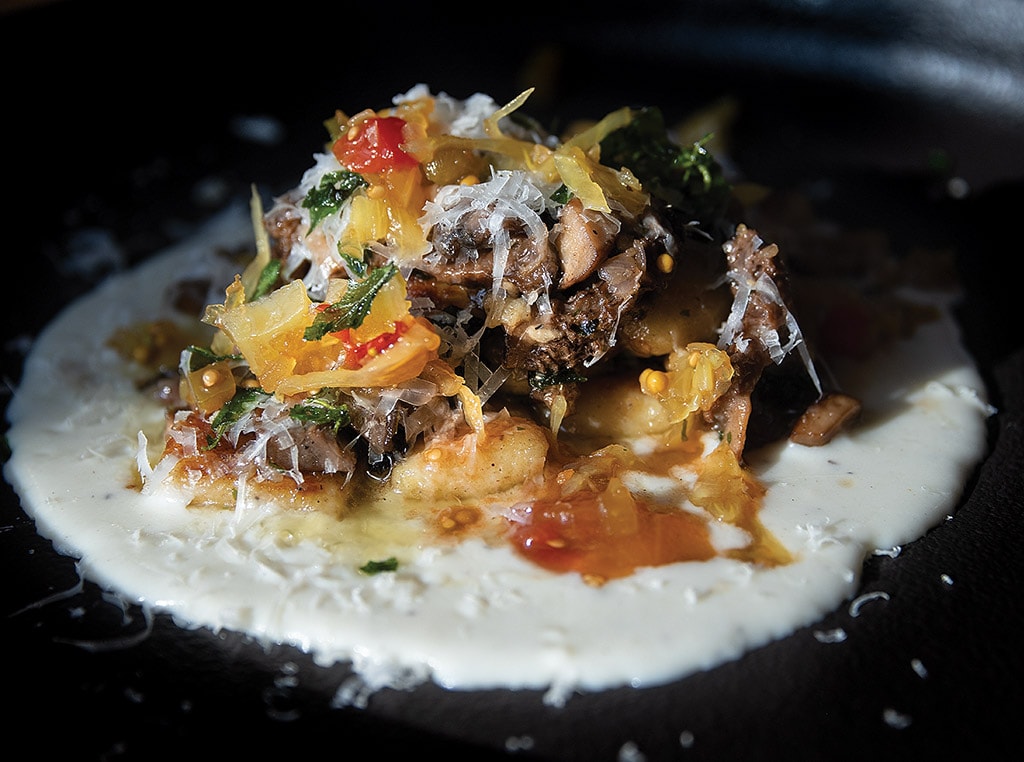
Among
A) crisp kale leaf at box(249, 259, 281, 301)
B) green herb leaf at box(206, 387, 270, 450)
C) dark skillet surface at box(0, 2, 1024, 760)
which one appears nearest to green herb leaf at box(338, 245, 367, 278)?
crisp kale leaf at box(249, 259, 281, 301)

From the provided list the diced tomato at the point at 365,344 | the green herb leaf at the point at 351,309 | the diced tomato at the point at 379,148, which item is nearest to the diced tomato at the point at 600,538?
the diced tomato at the point at 365,344

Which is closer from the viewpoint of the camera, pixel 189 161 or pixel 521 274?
pixel 521 274

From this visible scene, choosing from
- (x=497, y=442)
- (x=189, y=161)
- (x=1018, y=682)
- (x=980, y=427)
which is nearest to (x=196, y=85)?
(x=189, y=161)

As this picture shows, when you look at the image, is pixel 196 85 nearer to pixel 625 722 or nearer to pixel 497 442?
pixel 497 442

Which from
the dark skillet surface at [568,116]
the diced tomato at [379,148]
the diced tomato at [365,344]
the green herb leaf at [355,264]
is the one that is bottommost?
the dark skillet surface at [568,116]

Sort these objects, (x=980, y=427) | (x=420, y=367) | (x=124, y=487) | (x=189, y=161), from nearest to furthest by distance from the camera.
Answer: (x=420, y=367), (x=124, y=487), (x=980, y=427), (x=189, y=161)

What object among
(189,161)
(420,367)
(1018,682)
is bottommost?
(189,161)

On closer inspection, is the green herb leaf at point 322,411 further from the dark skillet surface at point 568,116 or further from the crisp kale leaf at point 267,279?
the dark skillet surface at point 568,116
